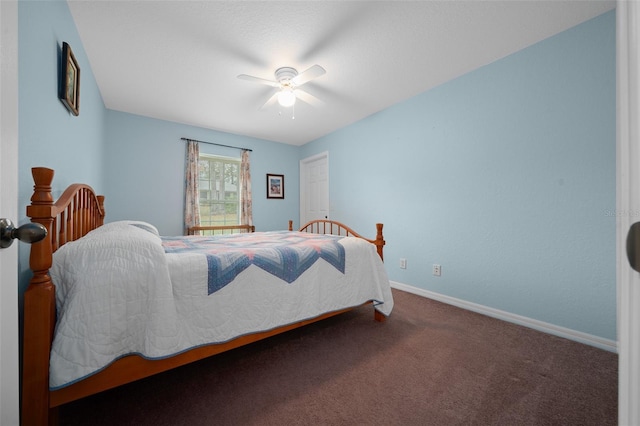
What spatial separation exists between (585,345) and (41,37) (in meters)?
3.85

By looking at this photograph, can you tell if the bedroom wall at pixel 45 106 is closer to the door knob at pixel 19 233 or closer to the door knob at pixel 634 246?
the door knob at pixel 19 233

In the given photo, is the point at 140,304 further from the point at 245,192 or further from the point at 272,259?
the point at 245,192

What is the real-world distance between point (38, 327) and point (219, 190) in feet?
11.7

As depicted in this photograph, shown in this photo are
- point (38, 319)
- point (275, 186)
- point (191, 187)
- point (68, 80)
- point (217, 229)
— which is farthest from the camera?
point (275, 186)

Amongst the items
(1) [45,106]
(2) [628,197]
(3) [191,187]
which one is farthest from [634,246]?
(3) [191,187]

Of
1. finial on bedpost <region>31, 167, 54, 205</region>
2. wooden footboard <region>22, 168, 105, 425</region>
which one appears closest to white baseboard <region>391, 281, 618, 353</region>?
wooden footboard <region>22, 168, 105, 425</region>

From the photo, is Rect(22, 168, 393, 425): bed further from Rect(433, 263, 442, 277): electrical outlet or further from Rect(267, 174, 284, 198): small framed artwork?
Rect(267, 174, 284, 198): small framed artwork

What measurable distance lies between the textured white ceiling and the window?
1.26 metres

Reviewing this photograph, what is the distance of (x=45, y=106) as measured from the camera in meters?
1.31

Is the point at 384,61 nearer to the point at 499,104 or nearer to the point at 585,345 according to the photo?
the point at 499,104

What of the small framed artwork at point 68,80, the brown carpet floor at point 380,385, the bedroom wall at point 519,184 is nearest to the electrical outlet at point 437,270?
the bedroom wall at point 519,184

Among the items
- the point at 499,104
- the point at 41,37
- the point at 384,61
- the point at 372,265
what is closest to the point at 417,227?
the point at 372,265

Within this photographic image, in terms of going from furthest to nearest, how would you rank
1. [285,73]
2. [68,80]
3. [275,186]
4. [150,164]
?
[275,186] < [150,164] < [285,73] < [68,80]

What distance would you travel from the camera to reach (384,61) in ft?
7.68
